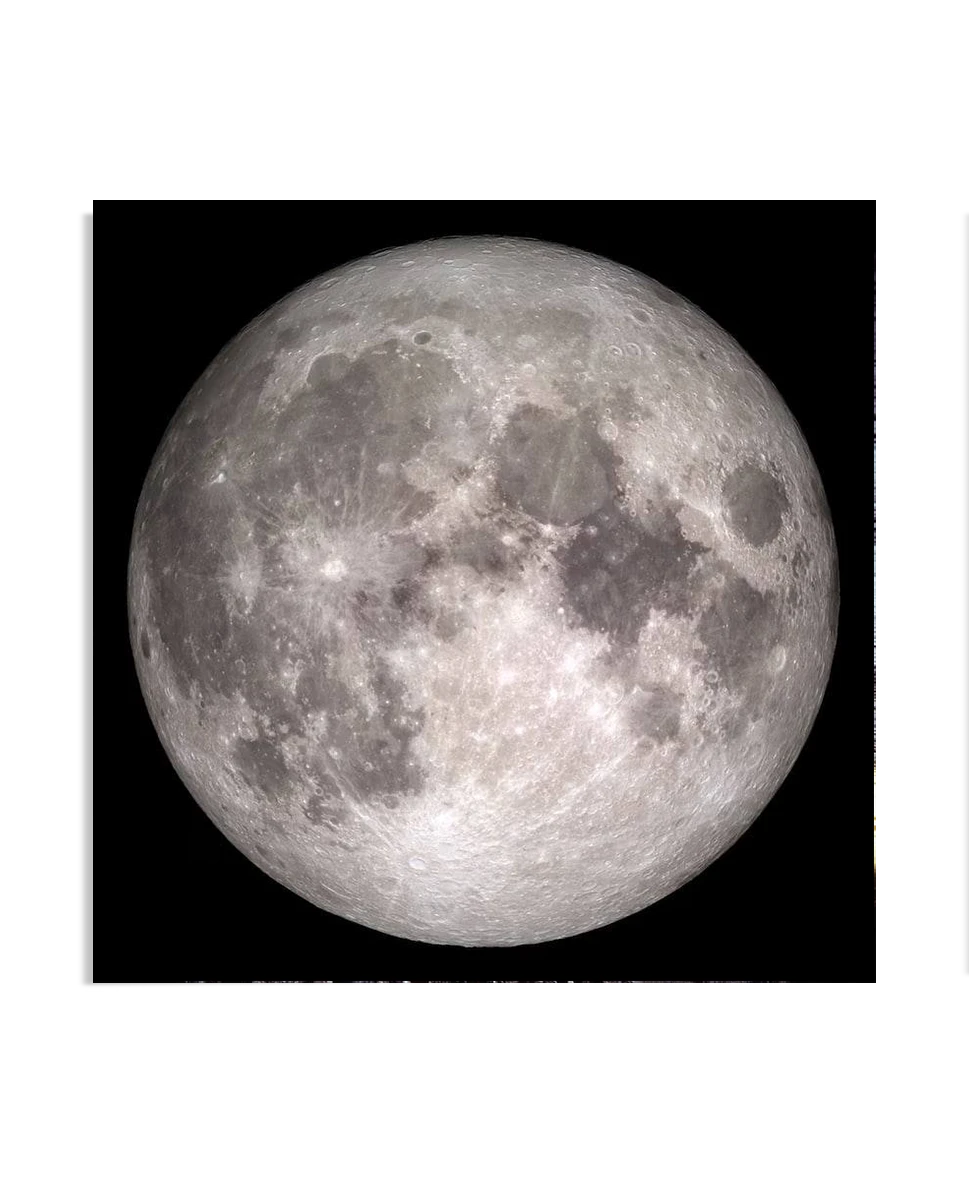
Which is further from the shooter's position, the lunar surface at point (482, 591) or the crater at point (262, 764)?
the crater at point (262, 764)

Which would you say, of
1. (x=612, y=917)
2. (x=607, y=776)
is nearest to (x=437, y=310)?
(x=607, y=776)

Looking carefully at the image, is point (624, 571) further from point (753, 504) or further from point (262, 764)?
point (262, 764)

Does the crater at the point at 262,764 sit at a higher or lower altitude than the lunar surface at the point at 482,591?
lower

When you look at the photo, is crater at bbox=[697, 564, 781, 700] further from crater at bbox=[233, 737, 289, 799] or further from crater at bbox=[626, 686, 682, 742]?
crater at bbox=[233, 737, 289, 799]

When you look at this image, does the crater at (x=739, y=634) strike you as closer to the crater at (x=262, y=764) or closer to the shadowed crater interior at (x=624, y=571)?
the shadowed crater interior at (x=624, y=571)

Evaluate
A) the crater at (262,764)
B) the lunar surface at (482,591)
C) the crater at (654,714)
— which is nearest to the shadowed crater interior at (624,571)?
the lunar surface at (482,591)

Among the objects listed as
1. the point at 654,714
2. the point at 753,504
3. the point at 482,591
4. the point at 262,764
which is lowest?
the point at 262,764

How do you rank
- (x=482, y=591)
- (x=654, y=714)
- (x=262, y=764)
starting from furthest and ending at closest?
(x=262, y=764) < (x=654, y=714) < (x=482, y=591)

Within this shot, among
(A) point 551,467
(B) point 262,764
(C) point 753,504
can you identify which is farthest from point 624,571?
(B) point 262,764
